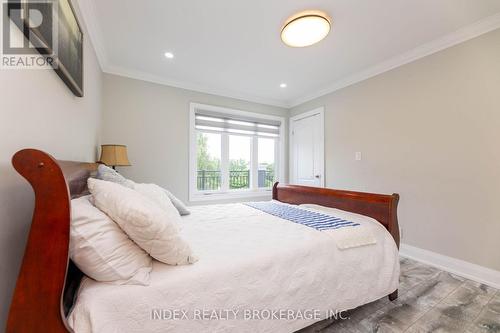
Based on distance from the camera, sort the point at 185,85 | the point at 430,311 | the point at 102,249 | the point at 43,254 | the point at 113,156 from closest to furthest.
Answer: the point at 43,254 < the point at 102,249 < the point at 430,311 < the point at 113,156 < the point at 185,85

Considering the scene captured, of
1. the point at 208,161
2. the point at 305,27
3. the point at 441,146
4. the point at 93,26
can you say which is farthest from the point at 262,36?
the point at 441,146

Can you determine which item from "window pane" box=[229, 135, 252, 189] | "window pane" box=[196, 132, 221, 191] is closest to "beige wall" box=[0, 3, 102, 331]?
"window pane" box=[196, 132, 221, 191]

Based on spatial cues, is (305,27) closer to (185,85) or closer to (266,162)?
(185,85)

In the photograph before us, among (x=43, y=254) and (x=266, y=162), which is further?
(x=266, y=162)

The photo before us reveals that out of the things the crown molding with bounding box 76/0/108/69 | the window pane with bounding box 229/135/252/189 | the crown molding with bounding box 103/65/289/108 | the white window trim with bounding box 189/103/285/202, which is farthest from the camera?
the window pane with bounding box 229/135/252/189

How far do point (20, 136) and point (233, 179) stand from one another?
131 inches

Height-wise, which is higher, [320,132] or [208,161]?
[320,132]

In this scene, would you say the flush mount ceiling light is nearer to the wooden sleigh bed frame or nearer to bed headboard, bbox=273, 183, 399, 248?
bed headboard, bbox=273, 183, 399, 248

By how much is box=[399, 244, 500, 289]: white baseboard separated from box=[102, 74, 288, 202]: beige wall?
3277mm

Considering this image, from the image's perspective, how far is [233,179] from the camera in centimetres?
420

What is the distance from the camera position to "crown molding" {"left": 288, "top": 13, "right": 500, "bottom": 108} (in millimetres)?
2115

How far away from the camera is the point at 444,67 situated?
8.03 feet

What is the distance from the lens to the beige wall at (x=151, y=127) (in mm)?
3146

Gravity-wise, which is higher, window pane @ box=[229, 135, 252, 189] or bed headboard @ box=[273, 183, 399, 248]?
window pane @ box=[229, 135, 252, 189]
